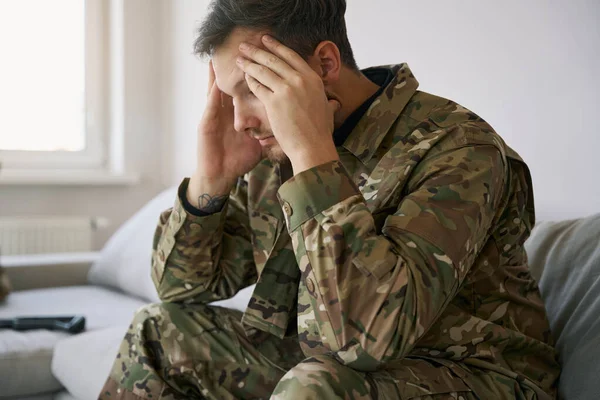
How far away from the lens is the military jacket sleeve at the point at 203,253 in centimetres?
136

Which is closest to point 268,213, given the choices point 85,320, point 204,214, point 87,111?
point 204,214

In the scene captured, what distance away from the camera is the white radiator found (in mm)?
3129

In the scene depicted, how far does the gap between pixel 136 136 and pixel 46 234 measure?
66 centimetres

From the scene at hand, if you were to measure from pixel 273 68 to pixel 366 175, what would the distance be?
0.24 m

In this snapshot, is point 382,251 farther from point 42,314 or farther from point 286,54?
point 42,314

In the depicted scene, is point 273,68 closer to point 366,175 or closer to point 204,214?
point 366,175

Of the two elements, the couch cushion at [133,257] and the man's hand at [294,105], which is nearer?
the man's hand at [294,105]

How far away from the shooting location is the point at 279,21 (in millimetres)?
1148

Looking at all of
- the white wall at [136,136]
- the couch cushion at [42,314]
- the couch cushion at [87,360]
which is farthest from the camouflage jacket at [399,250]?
the white wall at [136,136]

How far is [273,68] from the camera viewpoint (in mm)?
1079

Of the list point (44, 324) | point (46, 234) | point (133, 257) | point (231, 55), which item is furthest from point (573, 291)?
point (46, 234)

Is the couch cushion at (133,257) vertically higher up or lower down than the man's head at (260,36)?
lower down

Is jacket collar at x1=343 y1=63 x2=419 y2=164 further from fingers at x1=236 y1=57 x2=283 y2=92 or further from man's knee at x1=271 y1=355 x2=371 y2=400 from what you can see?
man's knee at x1=271 y1=355 x2=371 y2=400

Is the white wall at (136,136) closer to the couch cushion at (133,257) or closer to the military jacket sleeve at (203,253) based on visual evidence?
the couch cushion at (133,257)
